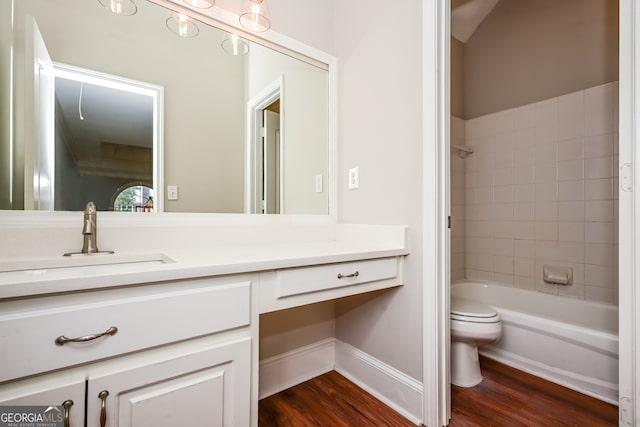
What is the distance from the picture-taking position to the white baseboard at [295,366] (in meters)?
1.53

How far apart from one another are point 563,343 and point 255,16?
2353 millimetres

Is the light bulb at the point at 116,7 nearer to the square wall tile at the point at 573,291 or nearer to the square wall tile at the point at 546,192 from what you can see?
the square wall tile at the point at 546,192

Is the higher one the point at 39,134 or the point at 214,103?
the point at 214,103

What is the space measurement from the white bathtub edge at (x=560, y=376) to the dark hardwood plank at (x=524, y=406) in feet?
0.13

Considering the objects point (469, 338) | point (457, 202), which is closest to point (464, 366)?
point (469, 338)

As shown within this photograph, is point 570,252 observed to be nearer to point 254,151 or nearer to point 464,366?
point 464,366

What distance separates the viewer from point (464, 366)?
64.1 inches

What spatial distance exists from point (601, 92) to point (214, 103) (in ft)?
7.76

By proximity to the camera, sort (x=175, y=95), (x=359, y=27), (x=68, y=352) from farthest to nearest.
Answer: (x=359, y=27) → (x=175, y=95) → (x=68, y=352)

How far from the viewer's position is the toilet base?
162 cm

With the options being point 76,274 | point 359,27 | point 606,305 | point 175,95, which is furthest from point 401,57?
point 606,305

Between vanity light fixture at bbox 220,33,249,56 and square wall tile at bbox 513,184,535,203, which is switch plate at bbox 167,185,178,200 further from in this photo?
square wall tile at bbox 513,184,535,203

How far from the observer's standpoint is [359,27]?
1.64 metres

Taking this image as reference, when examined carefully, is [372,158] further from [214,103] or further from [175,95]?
[175,95]
